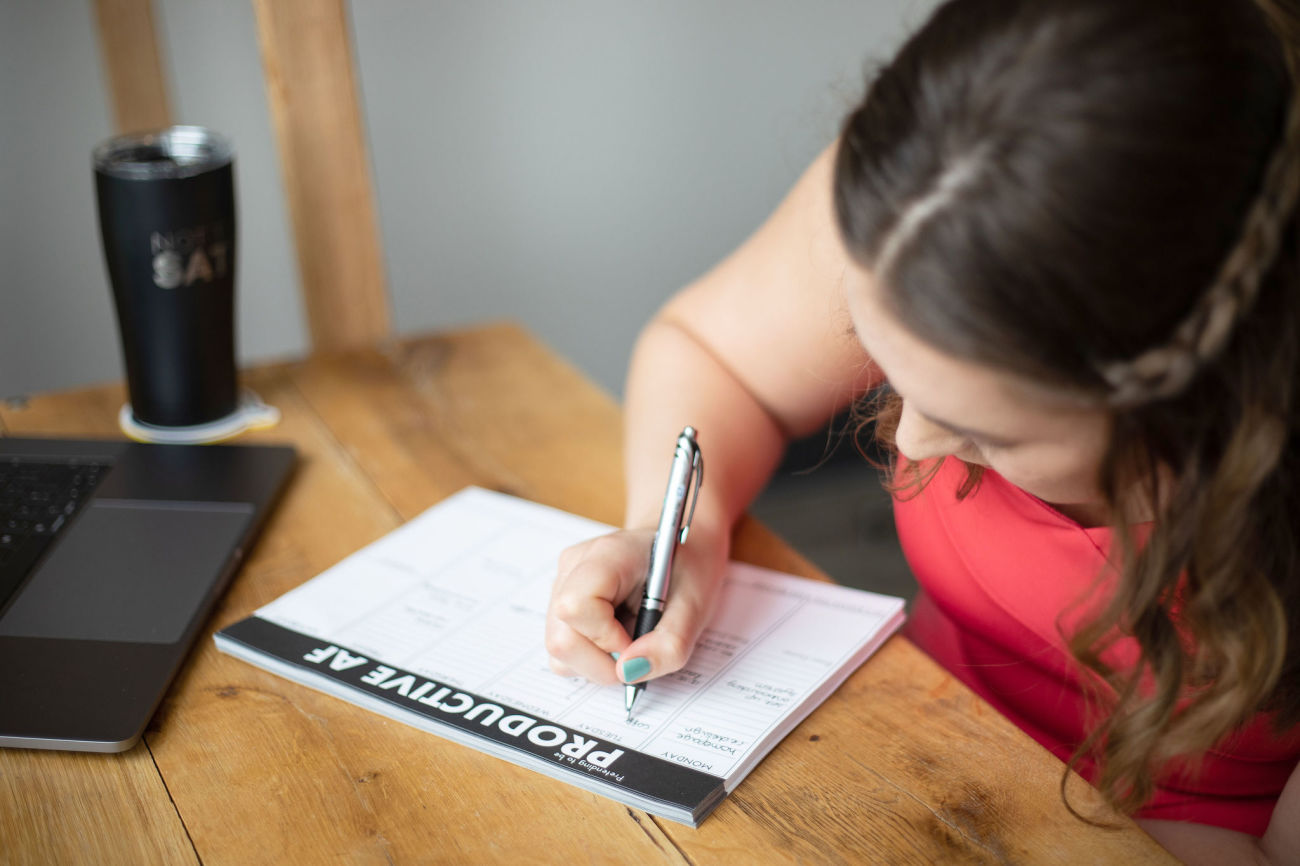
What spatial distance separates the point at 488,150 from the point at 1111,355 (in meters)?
1.60

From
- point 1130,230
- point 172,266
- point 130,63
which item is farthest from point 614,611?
point 130,63

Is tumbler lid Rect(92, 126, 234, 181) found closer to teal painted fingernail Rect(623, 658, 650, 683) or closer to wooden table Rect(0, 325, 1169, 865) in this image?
wooden table Rect(0, 325, 1169, 865)

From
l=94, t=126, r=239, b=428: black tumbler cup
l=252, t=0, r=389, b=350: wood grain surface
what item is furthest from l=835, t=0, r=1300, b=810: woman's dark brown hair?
l=252, t=0, r=389, b=350: wood grain surface

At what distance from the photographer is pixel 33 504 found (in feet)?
2.65

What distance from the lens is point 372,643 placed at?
68 centimetres

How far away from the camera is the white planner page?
24.5 inches

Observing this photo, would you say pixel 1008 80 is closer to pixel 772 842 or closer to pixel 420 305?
pixel 772 842

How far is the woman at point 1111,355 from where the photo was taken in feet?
1.38

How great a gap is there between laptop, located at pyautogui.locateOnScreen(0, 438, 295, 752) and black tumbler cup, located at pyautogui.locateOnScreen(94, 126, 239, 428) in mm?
65

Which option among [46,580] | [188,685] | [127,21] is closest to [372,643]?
[188,685]

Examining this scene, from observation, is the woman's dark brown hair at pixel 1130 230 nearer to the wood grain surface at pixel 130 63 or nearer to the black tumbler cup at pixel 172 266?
the black tumbler cup at pixel 172 266

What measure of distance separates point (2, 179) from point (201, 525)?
1074mm

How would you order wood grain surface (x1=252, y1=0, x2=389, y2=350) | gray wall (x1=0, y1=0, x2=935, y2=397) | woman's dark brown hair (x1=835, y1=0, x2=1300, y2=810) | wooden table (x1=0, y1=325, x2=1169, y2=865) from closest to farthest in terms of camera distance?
woman's dark brown hair (x1=835, y1=0, x2=1300, y2=810)
wooden table (x1=0, y1=325, x2=1169, y2=865)
wood grain surface (x1=252, y1=0, x2=389, y2=350)
gray wall (x1=0, y1=0, x2=935, y2=397)

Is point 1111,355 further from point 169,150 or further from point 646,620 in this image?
point 169,150
